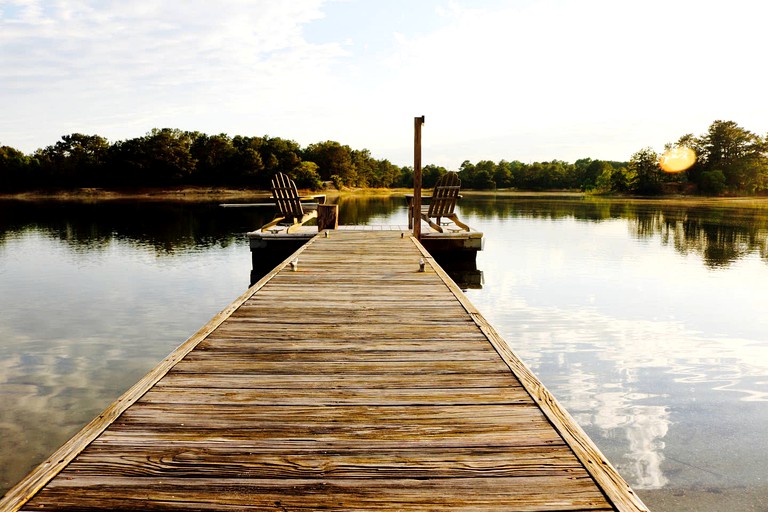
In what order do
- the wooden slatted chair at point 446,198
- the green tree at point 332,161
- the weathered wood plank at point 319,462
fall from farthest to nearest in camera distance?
the green tree at point 332,161
the wooden slatted chair at point 446,198
the weathered wood plank at point 319,462

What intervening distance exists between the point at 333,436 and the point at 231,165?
76755mm

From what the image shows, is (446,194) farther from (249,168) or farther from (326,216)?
(249,168)

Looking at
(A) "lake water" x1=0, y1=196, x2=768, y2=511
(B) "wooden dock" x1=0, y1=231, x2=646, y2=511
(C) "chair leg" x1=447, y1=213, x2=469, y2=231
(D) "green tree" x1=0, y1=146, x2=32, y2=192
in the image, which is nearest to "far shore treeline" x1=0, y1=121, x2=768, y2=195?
(D) "green tree" x1=0, y1=146, x2=32, y2=192

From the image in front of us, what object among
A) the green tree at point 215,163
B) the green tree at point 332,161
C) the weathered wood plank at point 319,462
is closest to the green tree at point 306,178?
the green tree at point 215,163

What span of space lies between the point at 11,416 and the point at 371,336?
3.71 m

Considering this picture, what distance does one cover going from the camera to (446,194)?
13.7m

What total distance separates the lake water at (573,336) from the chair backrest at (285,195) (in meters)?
2.05

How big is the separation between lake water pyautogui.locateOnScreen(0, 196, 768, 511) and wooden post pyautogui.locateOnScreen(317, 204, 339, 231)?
8.13 feet

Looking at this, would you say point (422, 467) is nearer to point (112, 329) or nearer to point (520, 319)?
point (520, 319)

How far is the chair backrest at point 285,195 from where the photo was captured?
41.2 feet

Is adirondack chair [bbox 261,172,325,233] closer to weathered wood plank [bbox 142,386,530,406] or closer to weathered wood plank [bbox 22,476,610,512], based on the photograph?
weathered wood plank [bbox 142,386,530,406]

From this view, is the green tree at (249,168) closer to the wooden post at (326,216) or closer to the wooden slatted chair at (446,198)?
the wooden post at (326,216)

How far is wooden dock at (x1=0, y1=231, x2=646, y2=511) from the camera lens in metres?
2.04

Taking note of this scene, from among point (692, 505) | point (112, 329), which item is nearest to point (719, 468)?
point (692, 505)
